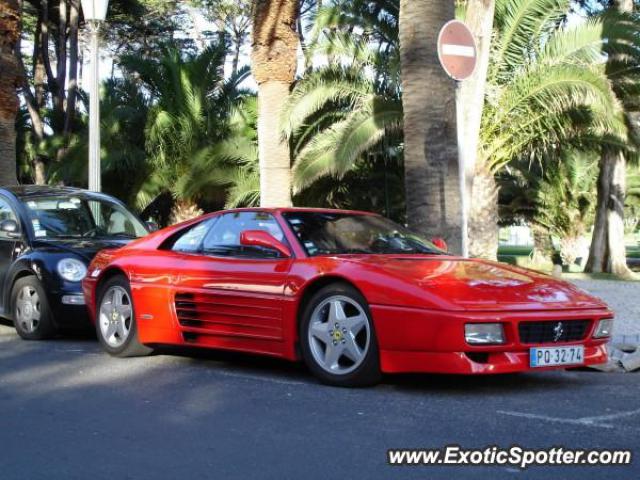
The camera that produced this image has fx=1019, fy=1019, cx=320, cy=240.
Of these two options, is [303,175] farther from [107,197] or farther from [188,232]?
[188,232]

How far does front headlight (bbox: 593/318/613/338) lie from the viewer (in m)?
7.10

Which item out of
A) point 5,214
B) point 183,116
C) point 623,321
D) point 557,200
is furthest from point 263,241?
point 557,200

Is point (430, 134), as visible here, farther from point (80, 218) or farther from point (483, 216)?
point (483, 216)

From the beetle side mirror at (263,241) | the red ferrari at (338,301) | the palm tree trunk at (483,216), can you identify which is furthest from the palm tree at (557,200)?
the beetle side mirror at (263,241)

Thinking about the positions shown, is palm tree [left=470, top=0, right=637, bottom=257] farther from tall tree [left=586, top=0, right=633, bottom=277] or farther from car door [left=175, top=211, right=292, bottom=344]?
car door [left=175, top=211, right=292, bottom=344]

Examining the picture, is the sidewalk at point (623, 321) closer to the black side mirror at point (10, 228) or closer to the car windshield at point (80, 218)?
the car windshield at point (80, 218)

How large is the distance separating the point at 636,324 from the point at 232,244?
5.70 m

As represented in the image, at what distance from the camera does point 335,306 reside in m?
7.02

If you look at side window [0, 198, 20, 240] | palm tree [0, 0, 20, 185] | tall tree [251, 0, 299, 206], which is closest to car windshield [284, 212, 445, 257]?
side window [0, 198, 20, 240]

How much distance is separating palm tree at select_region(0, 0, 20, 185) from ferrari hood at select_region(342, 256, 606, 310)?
1378cm

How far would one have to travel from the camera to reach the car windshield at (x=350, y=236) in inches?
303

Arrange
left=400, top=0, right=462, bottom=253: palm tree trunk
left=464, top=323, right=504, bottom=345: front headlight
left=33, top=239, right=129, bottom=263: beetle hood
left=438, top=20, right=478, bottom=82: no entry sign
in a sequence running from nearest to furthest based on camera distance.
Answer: left=464, top=323, right=504, bottom=345: front headlight
left=438, top=20, right=478, bottom=82: no entry sign
left=33, top=239, right=129, bottom=263: beetle hood
left=400, top=0, right=462, bottom=253: palm tree trunk

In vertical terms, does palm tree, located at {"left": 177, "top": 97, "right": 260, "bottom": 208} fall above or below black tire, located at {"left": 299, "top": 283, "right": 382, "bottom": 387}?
above

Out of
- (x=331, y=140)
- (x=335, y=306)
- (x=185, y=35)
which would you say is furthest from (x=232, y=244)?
(x=185, y=35)
